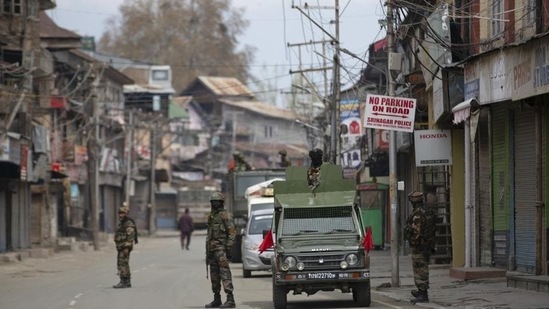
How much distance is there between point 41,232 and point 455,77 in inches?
1295

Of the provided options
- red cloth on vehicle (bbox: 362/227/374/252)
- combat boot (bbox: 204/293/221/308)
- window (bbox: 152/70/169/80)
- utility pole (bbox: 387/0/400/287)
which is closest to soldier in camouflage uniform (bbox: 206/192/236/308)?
combat boot (bbox: 204/293/221/308)

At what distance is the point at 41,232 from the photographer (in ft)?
185

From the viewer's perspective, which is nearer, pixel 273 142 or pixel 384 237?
pixel 384 237

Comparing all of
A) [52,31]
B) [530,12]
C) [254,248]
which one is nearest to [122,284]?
[254,248]

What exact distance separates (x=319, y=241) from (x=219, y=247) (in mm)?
1904

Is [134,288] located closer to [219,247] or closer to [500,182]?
[219,247]

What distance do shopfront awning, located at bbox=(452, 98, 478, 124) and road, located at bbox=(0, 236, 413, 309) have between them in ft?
16.3

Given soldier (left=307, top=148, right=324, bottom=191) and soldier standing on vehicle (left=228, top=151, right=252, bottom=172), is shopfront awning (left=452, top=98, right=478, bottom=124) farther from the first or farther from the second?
soldier standing on vehicle (left=228, top=151, right=252, bottom=172)

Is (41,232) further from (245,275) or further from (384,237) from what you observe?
(245,275)

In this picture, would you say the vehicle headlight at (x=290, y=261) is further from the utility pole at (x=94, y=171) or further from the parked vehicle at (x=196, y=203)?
the parked vehicle at (x=196, y=203)

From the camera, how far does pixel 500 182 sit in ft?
87.0

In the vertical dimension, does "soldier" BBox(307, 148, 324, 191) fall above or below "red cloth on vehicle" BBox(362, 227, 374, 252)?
above

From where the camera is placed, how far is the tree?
10569cm

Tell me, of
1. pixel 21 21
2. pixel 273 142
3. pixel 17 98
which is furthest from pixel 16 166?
pixel 273 142
